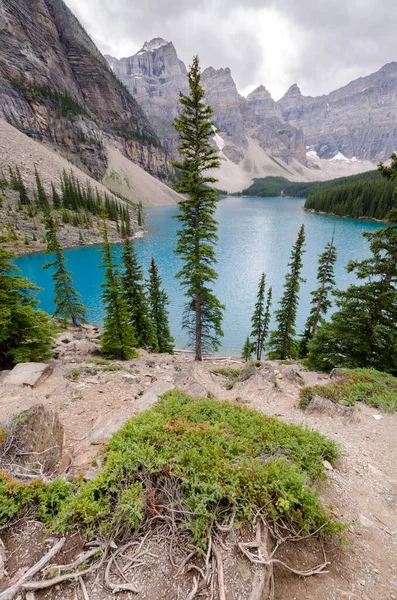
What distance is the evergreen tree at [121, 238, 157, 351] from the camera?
20.3m

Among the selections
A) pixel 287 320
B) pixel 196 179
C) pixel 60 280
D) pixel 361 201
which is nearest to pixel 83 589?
pixel 196 179

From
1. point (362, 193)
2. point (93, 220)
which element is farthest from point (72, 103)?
point (362, 193)

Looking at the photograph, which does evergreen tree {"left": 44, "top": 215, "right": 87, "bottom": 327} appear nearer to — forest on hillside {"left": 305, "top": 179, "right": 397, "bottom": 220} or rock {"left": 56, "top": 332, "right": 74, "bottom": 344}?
rock {"left": 56, "top": 332, "right": 74, "bottom": 344}

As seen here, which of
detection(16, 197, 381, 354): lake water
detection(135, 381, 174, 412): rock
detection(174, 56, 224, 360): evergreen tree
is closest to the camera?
detection(135, 381, 174, 412): rock

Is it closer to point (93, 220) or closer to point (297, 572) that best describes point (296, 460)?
point (297, 572)

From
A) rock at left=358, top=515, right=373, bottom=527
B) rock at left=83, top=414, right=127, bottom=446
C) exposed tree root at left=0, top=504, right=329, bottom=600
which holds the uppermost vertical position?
exposed tree root at left=0, top=504, right=329, bottom=600

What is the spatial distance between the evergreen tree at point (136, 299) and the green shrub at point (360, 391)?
1413cm

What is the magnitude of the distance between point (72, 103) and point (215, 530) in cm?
18546

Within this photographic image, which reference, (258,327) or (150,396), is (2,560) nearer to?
(150,396)

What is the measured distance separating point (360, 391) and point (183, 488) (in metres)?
8.41

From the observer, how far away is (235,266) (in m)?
50.5

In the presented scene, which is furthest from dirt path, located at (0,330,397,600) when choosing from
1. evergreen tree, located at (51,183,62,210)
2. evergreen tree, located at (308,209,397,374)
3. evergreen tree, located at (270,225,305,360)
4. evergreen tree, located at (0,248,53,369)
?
evergreen tree, located at (51,183,62,210)

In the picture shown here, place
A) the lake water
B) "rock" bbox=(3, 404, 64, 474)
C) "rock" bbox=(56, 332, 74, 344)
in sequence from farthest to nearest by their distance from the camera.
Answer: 1. the lake water
2. "rock" bbox=(56, 332, 74, 344)
3. "rock" bbox=(3, 404, 64, 474)

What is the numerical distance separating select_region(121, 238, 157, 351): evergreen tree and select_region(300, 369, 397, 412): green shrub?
46.4 ft
